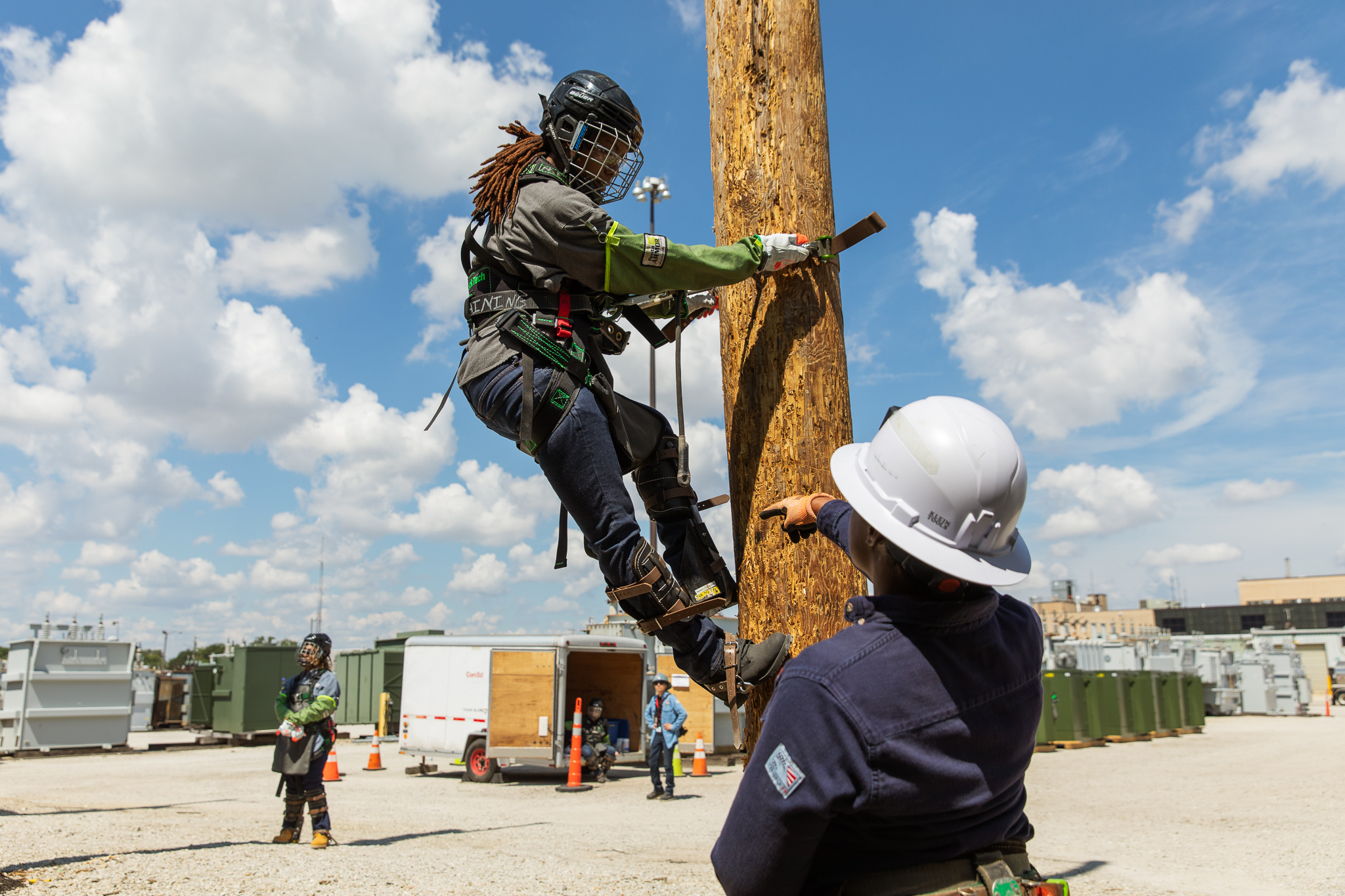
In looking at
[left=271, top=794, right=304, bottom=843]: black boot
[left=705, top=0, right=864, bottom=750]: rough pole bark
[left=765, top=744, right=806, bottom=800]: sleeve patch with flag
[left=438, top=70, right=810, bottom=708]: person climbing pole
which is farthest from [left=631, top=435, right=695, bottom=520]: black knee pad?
[left=271, top=794, right=304, bottom=843]: black boot

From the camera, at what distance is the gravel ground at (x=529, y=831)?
27.6 feet

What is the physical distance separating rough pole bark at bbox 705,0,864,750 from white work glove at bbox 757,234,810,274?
10cm

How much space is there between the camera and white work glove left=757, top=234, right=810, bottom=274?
9.97ft

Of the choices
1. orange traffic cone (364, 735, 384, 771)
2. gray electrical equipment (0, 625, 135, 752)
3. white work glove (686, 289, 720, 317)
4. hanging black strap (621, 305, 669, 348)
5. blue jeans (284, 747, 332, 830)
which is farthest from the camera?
gray electrical equipment (0, 625, 135, 752)

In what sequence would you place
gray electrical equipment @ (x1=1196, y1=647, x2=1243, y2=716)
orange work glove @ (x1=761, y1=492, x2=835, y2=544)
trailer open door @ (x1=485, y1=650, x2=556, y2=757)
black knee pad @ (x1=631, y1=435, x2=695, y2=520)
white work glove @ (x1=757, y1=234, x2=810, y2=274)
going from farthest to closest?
gray electrical equipment @ (x1=1196, y1=647, x2=1243, y2=716)
trailer open door @ (x1=485, y1=650, x2=556, y2=757)
black knee pad @ (x1=631, y1=435, x2=695, y2=520)
white work glove @ (x1=757, y1=234, x2=810, y2=274)
orange work glove @ (x1=761, y1=492, x2=835, y2=544)

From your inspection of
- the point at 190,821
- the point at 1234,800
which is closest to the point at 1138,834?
the point at 1234,800

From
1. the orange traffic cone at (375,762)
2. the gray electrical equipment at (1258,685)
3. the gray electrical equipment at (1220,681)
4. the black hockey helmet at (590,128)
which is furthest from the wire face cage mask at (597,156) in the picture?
the gray electrical equipment at (1258,685)

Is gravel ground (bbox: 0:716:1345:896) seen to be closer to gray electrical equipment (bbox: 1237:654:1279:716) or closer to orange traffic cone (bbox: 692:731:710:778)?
orange traffic cone (bbox: 692:731:710:778)

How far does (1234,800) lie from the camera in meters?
14.5

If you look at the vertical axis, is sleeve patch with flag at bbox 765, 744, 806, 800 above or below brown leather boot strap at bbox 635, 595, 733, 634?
below

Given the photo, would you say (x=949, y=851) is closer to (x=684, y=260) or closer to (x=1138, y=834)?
(x=684, y=260)

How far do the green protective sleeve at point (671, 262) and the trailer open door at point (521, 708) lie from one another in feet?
46.1

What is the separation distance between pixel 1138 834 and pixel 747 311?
11.2 metres

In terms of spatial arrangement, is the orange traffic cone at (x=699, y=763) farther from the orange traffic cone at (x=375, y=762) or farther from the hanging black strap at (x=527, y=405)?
the hanging black strap at (x=527, y=405)
